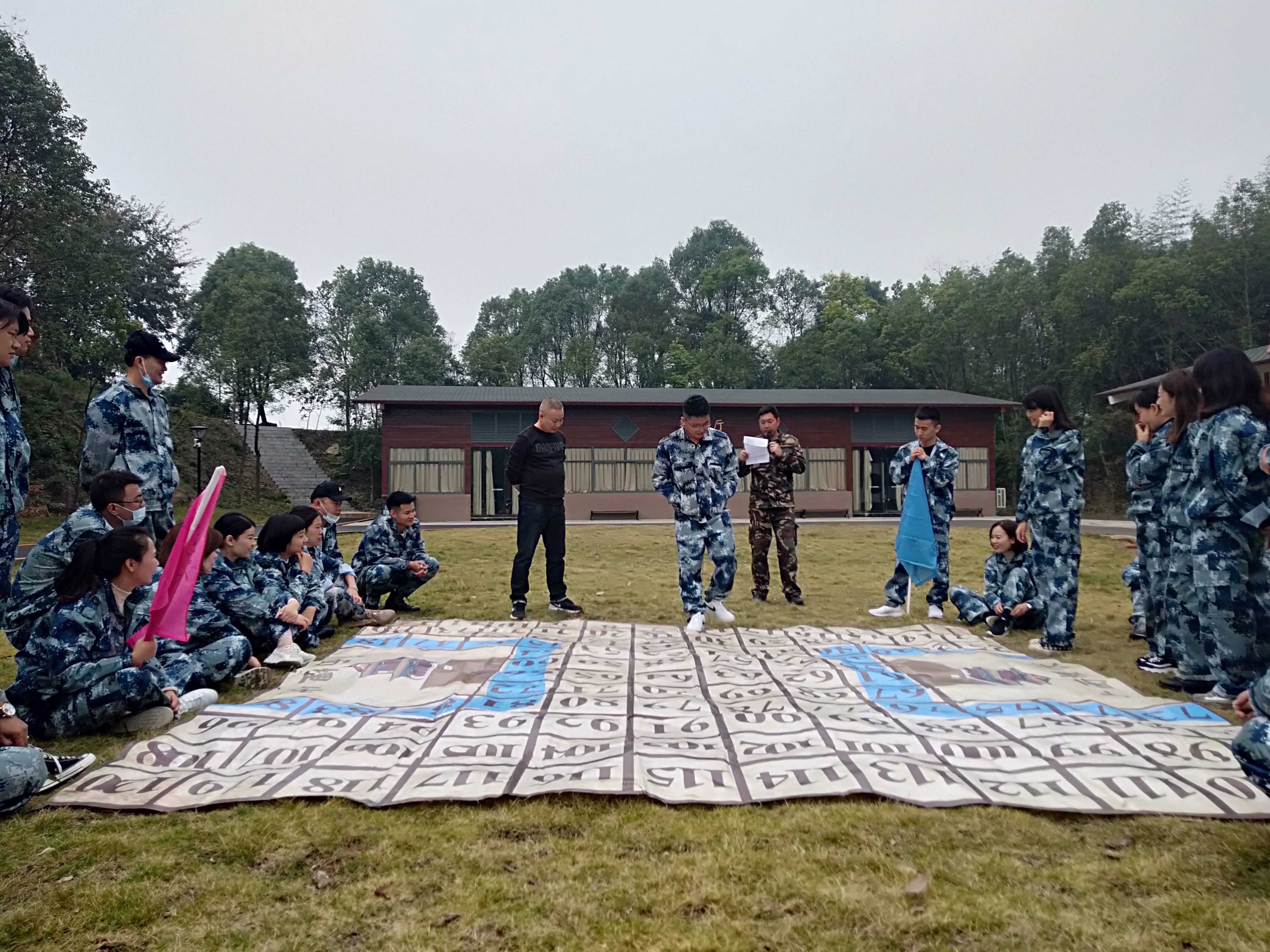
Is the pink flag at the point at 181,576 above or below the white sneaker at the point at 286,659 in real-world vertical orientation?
above

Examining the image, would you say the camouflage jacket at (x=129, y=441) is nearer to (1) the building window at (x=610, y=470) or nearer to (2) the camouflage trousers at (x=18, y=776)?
(2) the camouflage trousers at (x=18, y=776)

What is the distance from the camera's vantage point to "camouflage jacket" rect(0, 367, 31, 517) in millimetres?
3463

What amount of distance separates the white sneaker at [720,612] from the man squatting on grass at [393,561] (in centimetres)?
244

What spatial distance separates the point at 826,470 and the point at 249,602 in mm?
20775

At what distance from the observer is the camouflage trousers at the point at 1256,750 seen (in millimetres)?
2195

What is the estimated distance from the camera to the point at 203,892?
83.5 inches

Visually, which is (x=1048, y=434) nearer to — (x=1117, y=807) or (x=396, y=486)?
(x=1117, y=807)

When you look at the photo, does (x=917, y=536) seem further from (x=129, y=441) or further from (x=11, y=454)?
(x=11, y=454)

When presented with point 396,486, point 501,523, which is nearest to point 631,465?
point 501,523

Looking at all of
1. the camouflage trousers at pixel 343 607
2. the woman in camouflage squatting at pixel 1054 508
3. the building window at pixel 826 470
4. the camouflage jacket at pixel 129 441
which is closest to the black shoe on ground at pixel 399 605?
the camouflage trousers at pixel 343 607

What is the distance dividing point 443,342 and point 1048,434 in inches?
1386

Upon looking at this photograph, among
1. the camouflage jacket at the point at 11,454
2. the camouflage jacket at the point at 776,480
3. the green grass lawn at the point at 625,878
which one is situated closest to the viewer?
the green grass lawn at the point at 625,878

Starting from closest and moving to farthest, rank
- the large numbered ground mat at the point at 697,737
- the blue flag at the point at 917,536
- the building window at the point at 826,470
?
the large numbered ground mat at the point at 697,737
the blue flag at the point at 917,536
the building window at the point at 826,470

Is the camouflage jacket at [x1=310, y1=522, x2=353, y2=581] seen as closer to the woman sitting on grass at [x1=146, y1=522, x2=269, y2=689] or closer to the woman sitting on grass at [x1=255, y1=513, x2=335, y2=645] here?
the woman sitting on grass at [x1=255, y1=513, x2=335, y2=645]
